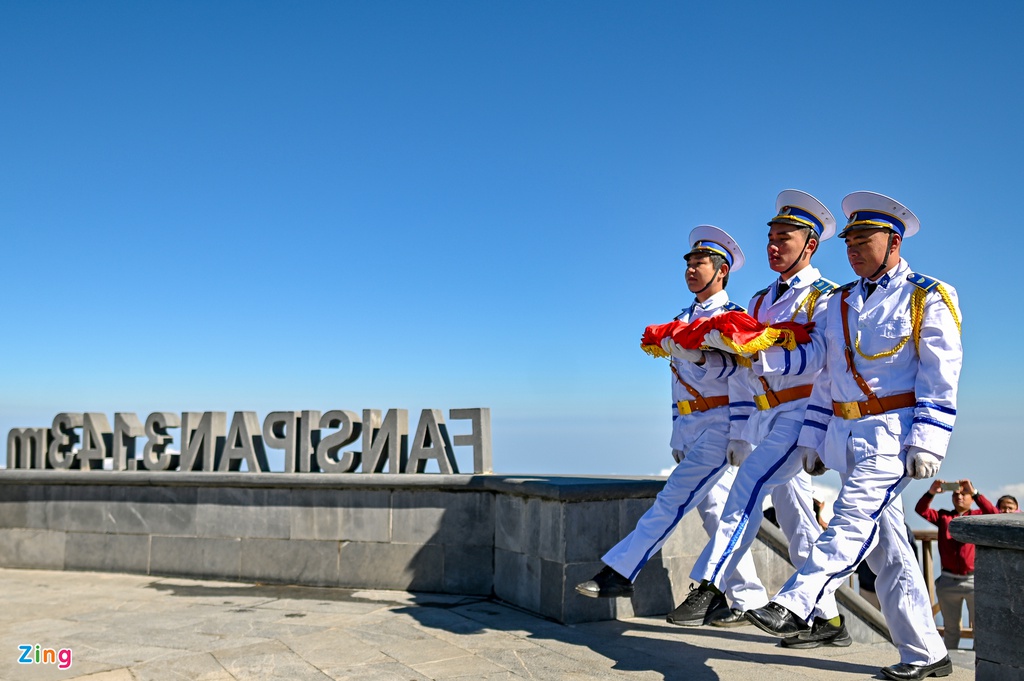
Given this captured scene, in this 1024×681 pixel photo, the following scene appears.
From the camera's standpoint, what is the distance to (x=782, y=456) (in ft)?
15.9

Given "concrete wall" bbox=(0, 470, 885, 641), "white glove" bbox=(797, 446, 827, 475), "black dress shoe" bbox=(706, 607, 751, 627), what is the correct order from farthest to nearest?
"concrete wall" bbox=(0, 470, 885, 641) → "black dress shoe" bbox=(706, 607, 751, 627) → "white glove" bbox=(797, 446, 827, 475)

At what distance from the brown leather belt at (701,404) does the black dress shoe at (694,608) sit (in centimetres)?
113

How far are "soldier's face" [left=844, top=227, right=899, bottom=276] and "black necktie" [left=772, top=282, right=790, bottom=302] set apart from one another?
2.10 feet

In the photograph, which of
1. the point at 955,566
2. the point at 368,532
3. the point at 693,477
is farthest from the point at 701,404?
the point at 955,566

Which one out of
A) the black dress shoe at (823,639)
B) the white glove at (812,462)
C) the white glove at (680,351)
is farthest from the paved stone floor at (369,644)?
the white glove at (680,351)

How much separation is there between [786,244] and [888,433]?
1.36 metres

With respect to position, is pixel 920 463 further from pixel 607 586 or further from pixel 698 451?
pixel 607 586

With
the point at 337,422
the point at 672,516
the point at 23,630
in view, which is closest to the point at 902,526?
the point at 672,516

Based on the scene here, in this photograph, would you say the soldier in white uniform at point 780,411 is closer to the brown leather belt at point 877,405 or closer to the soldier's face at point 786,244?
the soldier's face at point 786,244

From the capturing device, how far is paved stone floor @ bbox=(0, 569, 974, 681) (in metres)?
4.86

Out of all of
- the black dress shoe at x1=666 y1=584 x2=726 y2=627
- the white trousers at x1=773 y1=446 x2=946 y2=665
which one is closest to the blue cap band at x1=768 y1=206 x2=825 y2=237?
the white trousers at x1=773 y1=446 x2=946 y2=665

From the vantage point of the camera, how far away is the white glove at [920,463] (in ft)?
13.9

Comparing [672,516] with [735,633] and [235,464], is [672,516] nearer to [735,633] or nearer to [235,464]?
[735,633]

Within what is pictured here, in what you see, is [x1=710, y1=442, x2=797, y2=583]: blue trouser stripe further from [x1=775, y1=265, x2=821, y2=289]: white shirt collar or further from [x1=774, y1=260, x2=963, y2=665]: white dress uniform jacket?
[x1=775, y1=265, x2=821, y2=289]: white shirt collar
